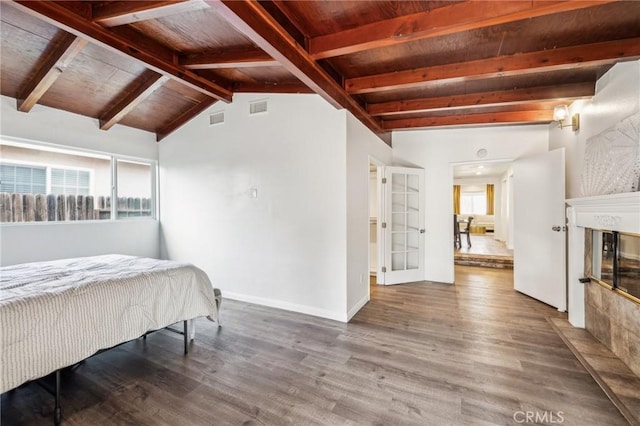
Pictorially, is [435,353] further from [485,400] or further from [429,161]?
[429,161]

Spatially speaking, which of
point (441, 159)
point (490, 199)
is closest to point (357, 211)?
point (441, 159)

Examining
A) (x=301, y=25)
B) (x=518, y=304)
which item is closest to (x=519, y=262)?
(x=518, y=304)

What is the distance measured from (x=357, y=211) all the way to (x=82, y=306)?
277cm

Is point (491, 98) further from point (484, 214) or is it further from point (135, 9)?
point (484, 214)

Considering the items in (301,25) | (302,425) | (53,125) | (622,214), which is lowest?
(302,425)

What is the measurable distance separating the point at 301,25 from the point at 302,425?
2821mm

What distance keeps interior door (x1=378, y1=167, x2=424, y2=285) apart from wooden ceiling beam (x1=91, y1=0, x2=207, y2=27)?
3.42 meters

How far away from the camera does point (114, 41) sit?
8.29 ft

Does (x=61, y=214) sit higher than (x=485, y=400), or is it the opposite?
(x=61, y=214)

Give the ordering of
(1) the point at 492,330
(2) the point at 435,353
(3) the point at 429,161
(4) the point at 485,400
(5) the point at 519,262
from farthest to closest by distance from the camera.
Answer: (3) the point at 429,161
(5) the point at 519,262
(1) the point at 492,330
(2) the point at 435,353
(4) the point at 485,400

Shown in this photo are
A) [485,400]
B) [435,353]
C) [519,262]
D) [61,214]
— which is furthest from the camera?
[519,262]

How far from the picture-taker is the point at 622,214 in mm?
2277

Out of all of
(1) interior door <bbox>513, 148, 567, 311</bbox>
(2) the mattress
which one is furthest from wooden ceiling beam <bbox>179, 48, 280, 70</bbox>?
(1) interior door <bbox>513, 148, 567, 311</bbox>

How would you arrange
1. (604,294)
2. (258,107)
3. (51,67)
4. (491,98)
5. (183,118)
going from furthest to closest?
(183,118), (258,107), (491,98), (51,67), (604,294)
